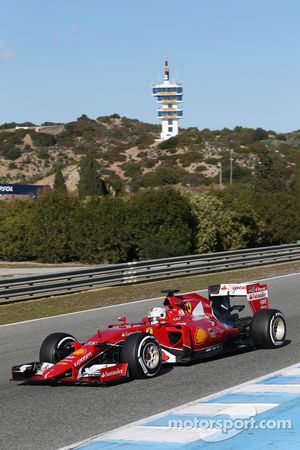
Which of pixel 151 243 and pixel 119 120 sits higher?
pixel 119 120

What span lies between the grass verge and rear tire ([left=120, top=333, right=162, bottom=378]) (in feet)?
27.4

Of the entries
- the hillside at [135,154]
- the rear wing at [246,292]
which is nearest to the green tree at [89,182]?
the hillside at [135,154]

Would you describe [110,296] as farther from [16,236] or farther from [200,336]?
[16,236]

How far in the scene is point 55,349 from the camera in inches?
412

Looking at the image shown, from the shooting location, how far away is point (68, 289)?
2370cm

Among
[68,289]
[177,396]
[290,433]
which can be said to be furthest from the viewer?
[68,289]

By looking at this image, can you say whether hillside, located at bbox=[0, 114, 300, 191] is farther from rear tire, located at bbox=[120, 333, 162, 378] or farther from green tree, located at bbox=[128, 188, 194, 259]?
rear tire, located at bbox=[120, 333, 162, 378]

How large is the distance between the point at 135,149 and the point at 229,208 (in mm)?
74788

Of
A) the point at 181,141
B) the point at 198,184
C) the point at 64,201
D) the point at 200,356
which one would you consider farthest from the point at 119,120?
the point at 200,356

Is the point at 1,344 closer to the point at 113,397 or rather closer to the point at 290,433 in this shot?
the point at 113,397

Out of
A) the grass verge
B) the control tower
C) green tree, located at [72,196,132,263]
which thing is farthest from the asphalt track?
the control tower

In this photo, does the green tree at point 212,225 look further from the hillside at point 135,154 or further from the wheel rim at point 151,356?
the hillside at point 135,154

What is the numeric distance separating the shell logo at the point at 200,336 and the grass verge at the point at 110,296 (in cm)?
794

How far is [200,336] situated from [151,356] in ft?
3.35
